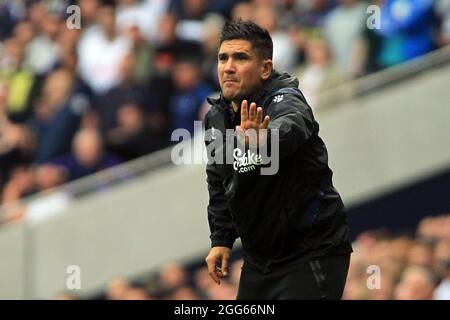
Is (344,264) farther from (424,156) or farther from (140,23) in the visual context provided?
(140,23)

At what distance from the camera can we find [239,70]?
586 cm

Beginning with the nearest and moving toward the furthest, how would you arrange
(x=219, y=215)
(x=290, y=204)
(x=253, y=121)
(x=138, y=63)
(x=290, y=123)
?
(x=253, y=121)
(x=290, y=123)
(x=290, y=204)
(x=219, y=215)
(x=138, y=63)

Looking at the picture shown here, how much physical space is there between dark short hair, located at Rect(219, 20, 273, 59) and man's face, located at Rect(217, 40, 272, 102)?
0.03m

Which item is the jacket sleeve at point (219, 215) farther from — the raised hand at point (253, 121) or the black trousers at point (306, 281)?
the raised hand at point (253, 121)

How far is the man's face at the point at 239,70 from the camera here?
585 cm

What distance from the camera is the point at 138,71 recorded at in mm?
12477

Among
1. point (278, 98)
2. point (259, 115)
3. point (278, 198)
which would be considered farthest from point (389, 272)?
point (259, 115)

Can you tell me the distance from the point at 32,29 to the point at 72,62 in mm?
1523

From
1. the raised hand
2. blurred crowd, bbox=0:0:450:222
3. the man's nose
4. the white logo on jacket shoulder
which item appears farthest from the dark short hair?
blurred crowd, bbox=0:0:450:222

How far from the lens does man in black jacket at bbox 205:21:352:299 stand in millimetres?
5766

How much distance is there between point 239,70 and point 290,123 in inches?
18.8

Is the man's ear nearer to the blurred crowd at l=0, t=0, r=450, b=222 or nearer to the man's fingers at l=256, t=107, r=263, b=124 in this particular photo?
the man's fingers at l=256, t=107, r=263, b=124

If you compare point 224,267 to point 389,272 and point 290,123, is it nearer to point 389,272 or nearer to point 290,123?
point 290,123
